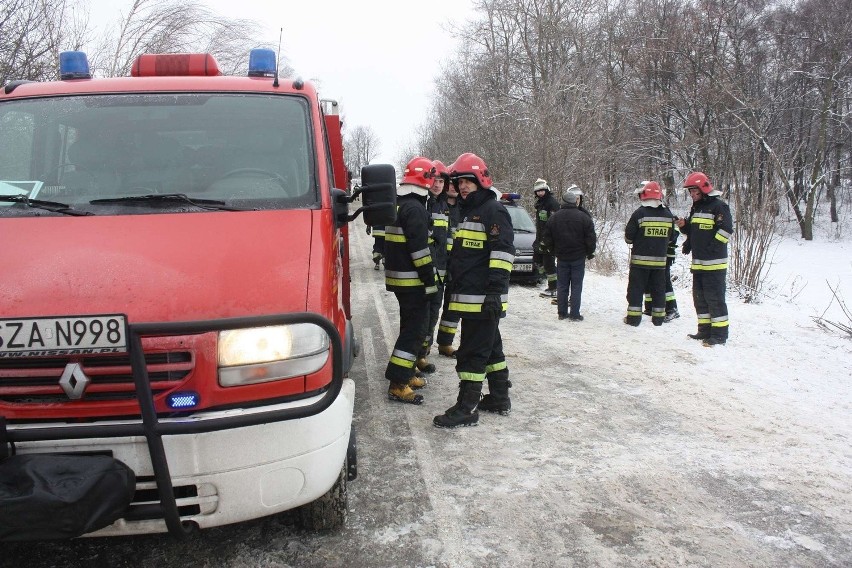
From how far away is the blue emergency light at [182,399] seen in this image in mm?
2377

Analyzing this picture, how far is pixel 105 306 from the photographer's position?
94.8 inches

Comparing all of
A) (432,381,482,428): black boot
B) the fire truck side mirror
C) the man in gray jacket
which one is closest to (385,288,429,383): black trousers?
(432,381,482,428): black boot

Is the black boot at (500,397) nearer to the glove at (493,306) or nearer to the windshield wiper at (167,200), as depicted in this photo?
the glove at (493,306)

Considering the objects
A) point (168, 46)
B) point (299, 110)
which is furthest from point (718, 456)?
point (168, 46)

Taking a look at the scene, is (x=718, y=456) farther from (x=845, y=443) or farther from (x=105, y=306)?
(x=105, y=306)

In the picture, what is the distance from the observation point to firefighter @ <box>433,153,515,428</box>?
4762 mm

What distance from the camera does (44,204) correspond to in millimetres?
3076

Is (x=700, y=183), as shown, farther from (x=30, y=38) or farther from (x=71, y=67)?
(x=30, y=38)

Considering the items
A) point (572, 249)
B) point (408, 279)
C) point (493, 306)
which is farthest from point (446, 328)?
point (572, 249)

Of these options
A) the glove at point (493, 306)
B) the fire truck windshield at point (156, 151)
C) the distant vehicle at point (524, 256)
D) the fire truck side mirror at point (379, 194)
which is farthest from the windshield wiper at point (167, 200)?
the distant vehicle at point (524, 256)

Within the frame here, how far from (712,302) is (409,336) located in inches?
175

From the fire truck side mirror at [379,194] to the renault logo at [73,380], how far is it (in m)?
1.71

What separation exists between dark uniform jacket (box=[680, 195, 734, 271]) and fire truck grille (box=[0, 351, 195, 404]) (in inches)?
281

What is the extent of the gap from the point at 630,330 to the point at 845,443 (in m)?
4.03
